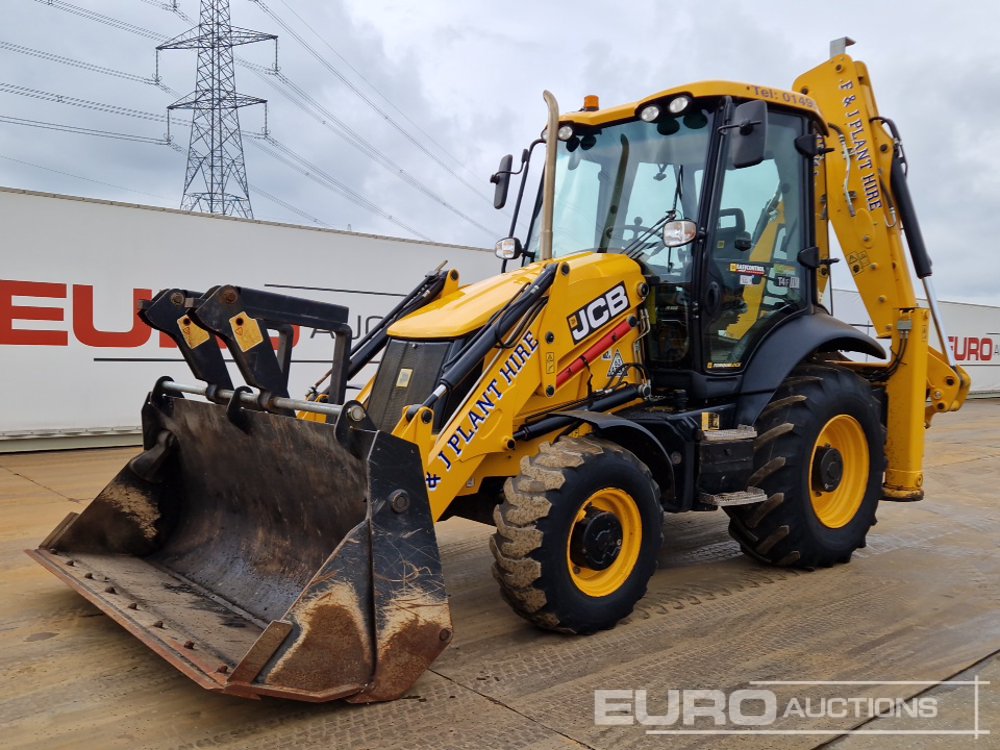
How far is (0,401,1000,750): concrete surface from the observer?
125 inches

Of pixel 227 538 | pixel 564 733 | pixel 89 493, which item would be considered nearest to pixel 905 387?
pixel 564 733

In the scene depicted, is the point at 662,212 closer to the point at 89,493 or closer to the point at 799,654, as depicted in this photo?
the point at 799,654

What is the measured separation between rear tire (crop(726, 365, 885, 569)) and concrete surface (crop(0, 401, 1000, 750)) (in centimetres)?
20

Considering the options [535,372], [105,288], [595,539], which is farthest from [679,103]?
[105,288]

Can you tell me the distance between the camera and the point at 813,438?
515 centimetres

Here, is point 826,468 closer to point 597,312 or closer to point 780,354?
point 780,354

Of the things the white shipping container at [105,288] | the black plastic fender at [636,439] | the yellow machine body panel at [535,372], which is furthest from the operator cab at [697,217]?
the white shipping container at [105,288]

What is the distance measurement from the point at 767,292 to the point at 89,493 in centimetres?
590

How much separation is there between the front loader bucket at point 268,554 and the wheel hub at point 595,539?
0.85 metres

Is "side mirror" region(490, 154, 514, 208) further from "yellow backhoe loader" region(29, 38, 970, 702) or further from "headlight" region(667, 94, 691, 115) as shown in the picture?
"headlight" region(667, 94, 691, 115)

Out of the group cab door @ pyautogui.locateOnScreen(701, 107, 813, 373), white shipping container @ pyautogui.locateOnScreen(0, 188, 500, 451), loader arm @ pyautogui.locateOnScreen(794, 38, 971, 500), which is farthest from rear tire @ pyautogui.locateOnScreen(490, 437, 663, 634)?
white shipping container @ pyautogui.locateOnScreen(0, 188, 500, 451)

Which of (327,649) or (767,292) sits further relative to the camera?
(767,292)

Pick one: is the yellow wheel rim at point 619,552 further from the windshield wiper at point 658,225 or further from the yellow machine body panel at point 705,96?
the yellow machine body panel at point 705,96

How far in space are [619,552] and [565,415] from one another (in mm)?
744
